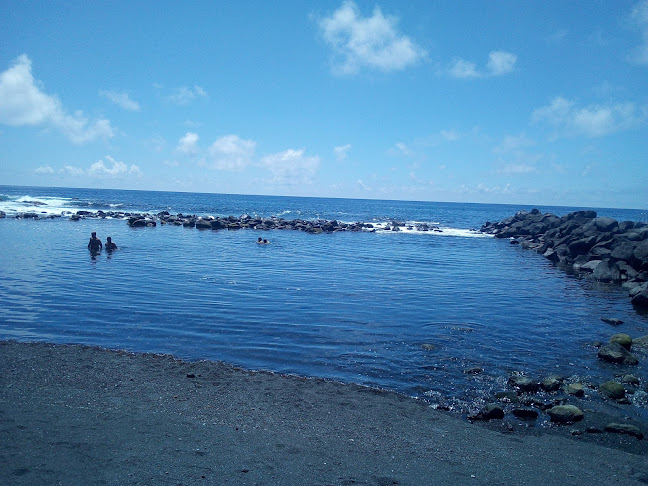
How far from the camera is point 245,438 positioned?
7629mm

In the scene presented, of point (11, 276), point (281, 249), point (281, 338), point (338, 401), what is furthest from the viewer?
point (281, 249)

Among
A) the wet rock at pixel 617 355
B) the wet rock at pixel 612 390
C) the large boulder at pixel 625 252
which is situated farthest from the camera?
the large boulder at pixel 625 252

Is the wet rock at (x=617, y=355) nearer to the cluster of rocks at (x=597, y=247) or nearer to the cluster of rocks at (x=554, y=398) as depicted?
the cluster of rocks at (x=554, y=398)

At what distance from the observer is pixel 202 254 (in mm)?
31922

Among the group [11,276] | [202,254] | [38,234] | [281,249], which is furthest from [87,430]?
[38,234]

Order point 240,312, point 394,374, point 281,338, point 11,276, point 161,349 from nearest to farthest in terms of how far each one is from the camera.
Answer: point 394,374, point 161,349, point 281,338, point 240,312, point 11,276

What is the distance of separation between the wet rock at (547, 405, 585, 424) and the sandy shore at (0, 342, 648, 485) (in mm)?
814

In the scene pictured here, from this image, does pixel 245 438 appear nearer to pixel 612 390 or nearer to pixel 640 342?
pixel 612 390

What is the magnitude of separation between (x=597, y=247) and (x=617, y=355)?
25030mm

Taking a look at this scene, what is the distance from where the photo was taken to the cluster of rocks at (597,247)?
26656mm

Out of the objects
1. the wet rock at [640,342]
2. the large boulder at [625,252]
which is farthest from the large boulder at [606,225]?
the wet rock at [640,342]

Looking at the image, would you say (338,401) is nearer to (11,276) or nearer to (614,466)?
(614,466)

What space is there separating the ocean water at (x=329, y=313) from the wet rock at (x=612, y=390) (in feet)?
2.35

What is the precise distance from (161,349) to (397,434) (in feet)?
23.6
